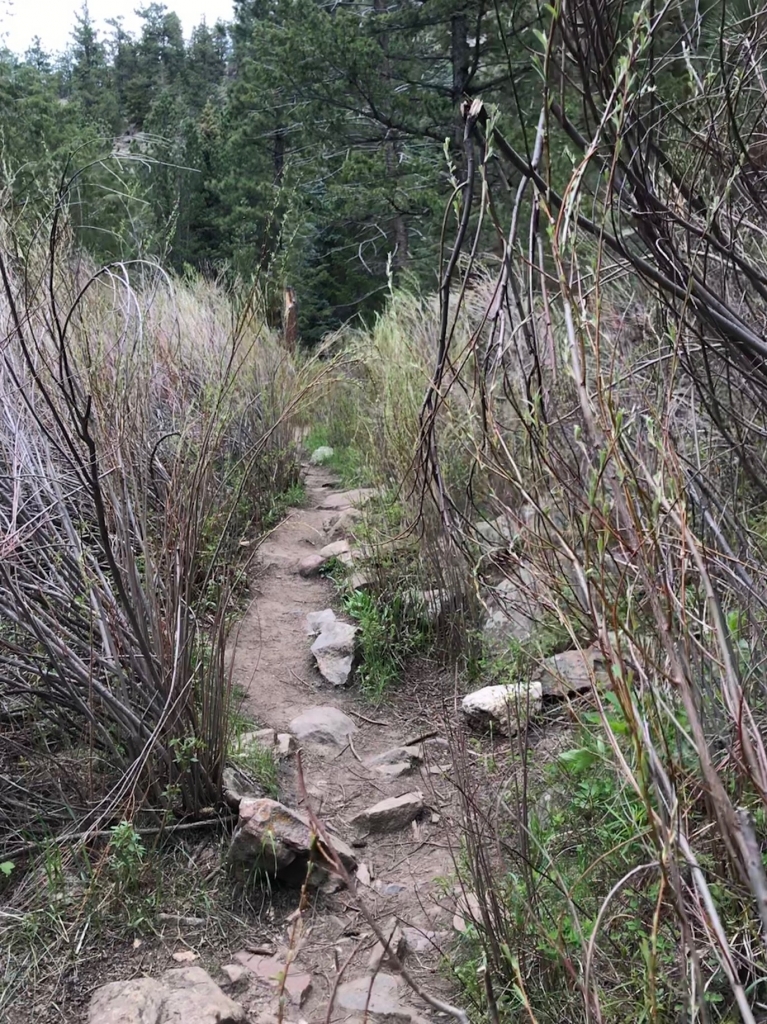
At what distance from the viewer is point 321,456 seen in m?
7.63

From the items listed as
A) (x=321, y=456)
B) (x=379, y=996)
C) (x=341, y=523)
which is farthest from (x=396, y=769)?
(x=321, y=456)

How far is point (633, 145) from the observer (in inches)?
66.1

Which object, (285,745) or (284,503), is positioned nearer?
(285,745)

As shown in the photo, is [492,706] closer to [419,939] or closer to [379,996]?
[419,939]

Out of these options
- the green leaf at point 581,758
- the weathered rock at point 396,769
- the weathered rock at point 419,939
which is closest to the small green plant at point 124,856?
the weathered rock at point 419,939

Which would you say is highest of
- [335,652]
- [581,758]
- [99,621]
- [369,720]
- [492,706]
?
[99,621]

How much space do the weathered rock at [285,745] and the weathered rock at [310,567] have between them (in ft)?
5.42

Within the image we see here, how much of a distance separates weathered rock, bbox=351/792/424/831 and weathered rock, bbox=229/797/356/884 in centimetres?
28

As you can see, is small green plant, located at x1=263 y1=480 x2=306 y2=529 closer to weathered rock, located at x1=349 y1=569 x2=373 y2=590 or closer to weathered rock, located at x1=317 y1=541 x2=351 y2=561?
weathered rock, located at x1=317 y1=541 x2=351 y2=561

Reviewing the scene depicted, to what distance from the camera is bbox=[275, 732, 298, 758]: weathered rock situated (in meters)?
2.53

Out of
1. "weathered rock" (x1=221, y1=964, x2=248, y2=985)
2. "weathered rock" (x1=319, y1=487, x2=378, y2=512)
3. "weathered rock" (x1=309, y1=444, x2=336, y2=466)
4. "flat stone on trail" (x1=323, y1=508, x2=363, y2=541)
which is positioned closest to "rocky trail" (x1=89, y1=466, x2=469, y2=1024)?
"weathered rock" (x1=221, y1=964, x2=248, y2=985)

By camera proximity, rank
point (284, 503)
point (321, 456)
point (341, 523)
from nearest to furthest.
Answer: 1. point (341, 523)
2. point (284, 503)
3. point (321, 456)

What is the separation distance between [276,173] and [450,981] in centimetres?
1516

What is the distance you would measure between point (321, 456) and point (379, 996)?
6.26 meters
